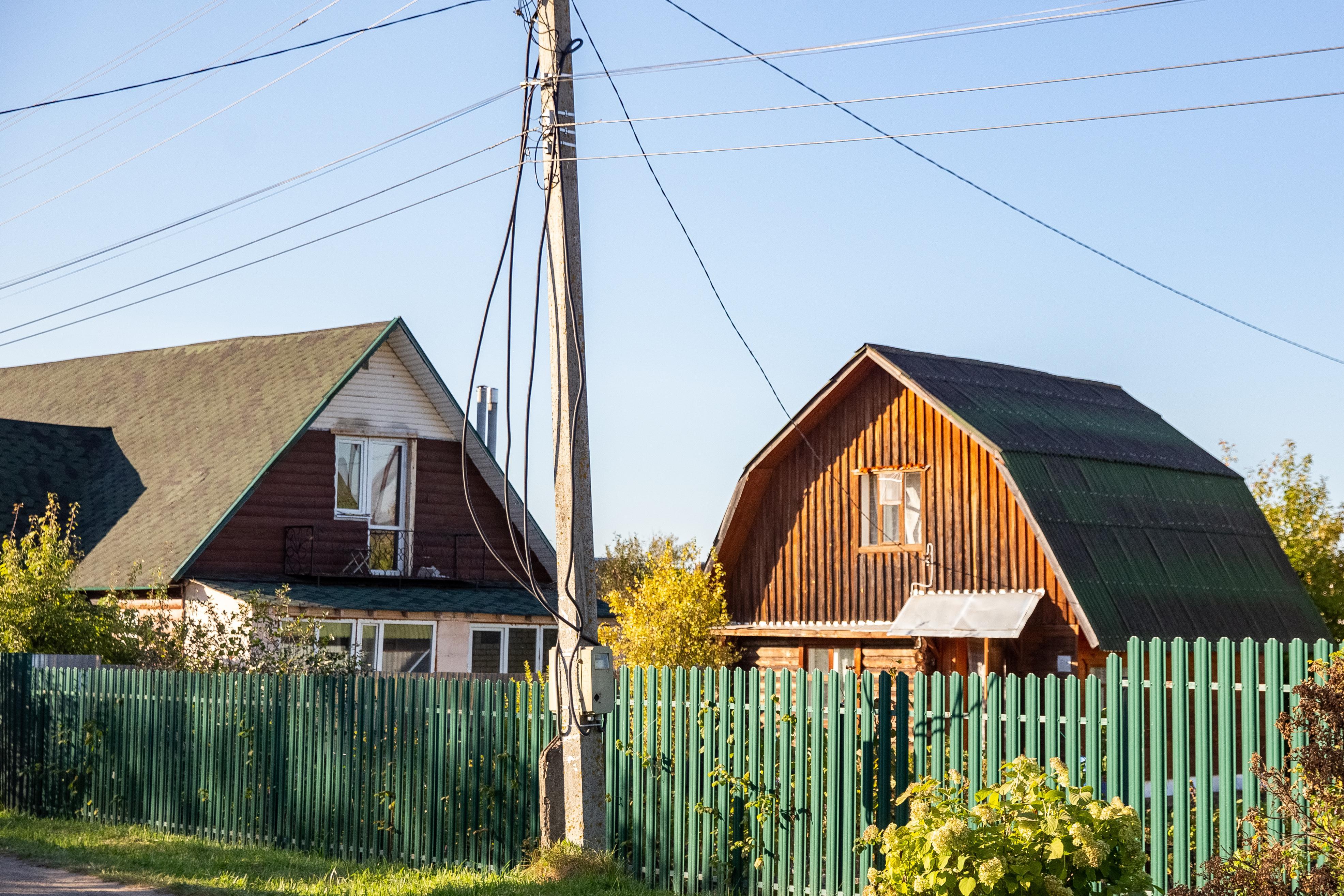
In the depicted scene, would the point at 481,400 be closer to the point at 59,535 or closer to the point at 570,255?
the point at 59,535

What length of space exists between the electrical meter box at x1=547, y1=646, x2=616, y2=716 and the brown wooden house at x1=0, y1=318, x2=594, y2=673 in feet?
43.8

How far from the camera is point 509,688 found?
1248cm

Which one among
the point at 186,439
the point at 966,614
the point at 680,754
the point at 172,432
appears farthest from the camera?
the point at 172,432

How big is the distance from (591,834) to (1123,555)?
15.6 m

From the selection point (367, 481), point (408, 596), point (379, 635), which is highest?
point (367, 481)

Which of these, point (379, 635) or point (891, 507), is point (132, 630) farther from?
point (891, 507)

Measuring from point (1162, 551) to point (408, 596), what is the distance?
12768 mm

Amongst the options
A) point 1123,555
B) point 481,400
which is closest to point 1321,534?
point 1123,555

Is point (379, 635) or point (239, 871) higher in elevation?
point (379, 635)

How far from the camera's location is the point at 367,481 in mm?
27203

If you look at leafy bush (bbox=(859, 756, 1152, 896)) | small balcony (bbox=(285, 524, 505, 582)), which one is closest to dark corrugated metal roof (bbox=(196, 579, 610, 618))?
small balcony (bbox=(285, 524, 505, 582))

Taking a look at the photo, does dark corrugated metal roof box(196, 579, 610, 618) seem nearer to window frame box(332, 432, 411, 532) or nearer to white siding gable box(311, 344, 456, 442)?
window frame box(332, 432, 411, 532)

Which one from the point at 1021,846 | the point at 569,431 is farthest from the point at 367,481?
the point at 1021,846

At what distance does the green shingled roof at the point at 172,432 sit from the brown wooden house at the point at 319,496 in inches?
1.8
